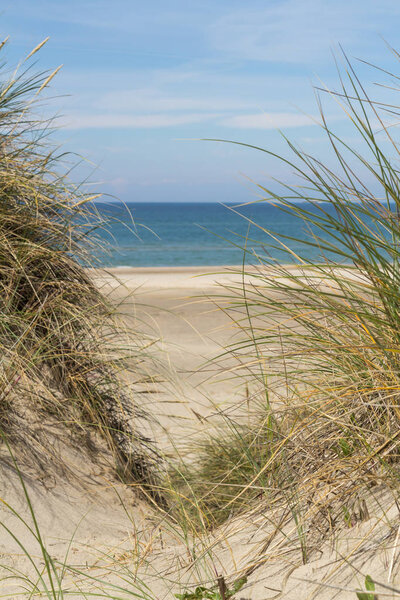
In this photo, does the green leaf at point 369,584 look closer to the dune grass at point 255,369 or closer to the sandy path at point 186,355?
the dune grass at point 255,369

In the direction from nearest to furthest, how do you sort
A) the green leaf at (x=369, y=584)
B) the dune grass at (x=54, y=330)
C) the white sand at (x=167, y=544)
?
the green leaf at (x=369, y=584), the white sand at (x=167, y=544), the dune grass at (x=54, y=330)

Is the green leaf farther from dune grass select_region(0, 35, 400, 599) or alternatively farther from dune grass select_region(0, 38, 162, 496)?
dune grass select_region(0, 38, 162, 496)

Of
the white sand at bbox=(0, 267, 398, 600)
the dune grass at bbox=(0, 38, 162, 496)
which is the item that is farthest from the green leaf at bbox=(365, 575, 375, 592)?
the dune grass at bbox=(0, 38, 162, 496)

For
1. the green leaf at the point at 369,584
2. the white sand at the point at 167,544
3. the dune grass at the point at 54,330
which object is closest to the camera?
the green leaf at the point at 369,584

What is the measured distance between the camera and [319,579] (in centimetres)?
155

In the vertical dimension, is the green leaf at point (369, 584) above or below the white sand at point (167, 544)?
above

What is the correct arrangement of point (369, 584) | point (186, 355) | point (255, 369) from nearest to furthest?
point (369, 584) < point (255, 369) < point (186, 355)

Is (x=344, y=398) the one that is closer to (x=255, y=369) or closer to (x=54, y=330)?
(x=255, y=369)

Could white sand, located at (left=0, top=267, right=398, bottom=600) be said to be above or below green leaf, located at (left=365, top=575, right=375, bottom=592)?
below

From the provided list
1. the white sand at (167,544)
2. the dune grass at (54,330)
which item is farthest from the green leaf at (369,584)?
the dune grass at (54,330)

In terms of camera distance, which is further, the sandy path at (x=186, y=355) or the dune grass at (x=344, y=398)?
the sandy path at (x=186, y=355)

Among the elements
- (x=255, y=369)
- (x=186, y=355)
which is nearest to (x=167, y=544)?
(x=255, y=369)

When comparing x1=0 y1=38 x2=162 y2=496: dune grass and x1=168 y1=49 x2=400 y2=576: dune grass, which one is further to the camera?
x1=0 y1=38 x2=162 y2=496: dune grass

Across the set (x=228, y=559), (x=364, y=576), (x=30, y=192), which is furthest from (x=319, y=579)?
(x=30, y=192)
